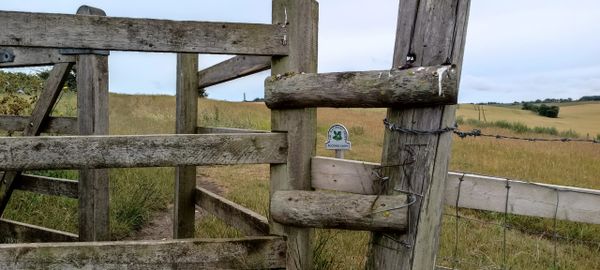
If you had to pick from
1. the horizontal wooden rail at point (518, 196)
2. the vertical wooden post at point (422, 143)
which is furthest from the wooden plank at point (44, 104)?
the vertical wooden post at point (422, 143)

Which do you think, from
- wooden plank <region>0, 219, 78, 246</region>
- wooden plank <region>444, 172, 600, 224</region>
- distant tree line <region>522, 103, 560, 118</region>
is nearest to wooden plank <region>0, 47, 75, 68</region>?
wooden plank <region>0, 219, 78, 246</region>

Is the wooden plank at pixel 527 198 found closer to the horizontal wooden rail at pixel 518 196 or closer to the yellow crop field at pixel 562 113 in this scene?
the horizontal wooden rail at pixel 518 196

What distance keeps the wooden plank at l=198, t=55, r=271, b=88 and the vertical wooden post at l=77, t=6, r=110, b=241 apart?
88 centimetres

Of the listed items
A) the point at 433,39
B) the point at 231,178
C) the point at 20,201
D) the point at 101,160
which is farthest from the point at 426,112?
the point at 231,178

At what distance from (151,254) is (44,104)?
2158 millimetres

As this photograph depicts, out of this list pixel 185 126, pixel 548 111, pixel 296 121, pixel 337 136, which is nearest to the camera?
pixel 296 121

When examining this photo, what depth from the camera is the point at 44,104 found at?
3.81 m

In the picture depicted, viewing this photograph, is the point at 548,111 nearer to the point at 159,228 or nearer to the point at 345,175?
the point at 159,228

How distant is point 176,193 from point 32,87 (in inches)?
171

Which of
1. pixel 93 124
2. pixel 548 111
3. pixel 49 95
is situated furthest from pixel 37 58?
pixel 548 111

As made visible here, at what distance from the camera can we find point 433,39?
208 centimetres

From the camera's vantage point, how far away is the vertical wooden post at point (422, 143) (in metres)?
2.06

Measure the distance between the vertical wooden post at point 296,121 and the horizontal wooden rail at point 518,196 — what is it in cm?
29

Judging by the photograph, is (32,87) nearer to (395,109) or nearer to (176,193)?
(176,193)
